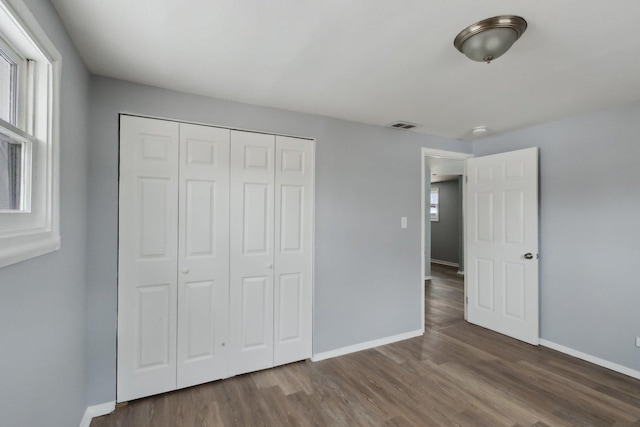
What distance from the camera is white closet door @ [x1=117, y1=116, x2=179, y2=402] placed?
7.14 ft

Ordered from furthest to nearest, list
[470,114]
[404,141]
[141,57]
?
1. [404,141]
2. [470,114]
3. [141,57]

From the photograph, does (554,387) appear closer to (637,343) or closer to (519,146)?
(637,343)

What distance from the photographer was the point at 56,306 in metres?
1.49

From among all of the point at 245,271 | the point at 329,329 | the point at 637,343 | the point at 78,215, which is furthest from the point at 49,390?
the point at 637,343

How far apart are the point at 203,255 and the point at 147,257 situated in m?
0.39

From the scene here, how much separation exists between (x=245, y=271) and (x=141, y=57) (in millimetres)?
1700

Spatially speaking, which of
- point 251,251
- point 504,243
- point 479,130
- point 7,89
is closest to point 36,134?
point 7,89

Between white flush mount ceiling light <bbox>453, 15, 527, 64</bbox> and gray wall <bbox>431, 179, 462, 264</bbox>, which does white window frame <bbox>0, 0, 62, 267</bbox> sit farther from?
gray wall <bbox>431, 179, 462, 264</bbox>

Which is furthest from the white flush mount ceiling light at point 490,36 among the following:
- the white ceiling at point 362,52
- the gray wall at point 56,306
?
the gray wall at point 56,306

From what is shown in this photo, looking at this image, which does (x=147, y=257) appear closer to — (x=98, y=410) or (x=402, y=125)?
(x=98, y=410)

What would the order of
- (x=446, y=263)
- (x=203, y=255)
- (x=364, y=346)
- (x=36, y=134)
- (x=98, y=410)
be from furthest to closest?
(x=446, y=263) → (x=364, y=346) → (x=203, y=255) → (x=98, y=410) → (x=36, y=134)

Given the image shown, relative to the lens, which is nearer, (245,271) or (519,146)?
(245,271)

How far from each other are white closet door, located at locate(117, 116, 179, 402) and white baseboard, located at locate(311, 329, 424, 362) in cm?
129

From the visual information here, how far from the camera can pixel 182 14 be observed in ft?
4.81
